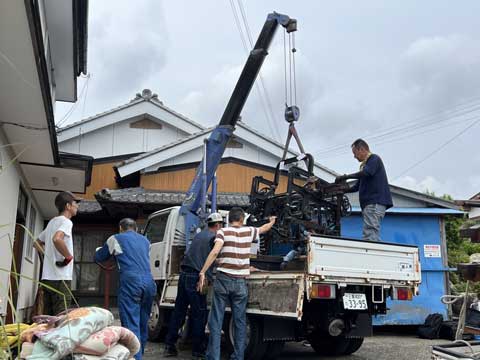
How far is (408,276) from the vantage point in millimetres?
6594

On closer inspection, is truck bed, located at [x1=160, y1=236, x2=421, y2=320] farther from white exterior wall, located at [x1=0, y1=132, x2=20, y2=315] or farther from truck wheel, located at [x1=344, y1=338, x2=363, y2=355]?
white exterior wall, located at [x1=0, y1=132, x2=20, y2=315]

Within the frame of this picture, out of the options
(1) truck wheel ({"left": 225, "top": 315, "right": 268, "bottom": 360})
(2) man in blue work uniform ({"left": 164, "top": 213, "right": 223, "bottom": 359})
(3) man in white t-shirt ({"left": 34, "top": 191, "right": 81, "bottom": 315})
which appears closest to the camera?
(3) man in white t-shirt ({"left": 34, "top": 191, "right": 81, "bottom": 315})

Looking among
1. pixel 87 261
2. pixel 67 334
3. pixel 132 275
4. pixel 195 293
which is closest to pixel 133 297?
pixel 132 275

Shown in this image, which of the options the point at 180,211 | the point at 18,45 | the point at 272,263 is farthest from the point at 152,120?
the point at 18,45

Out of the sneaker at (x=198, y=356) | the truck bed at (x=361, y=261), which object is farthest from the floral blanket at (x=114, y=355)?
the sneaker at (x=198, y=356)

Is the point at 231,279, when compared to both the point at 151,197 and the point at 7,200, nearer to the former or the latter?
the point at 7,200

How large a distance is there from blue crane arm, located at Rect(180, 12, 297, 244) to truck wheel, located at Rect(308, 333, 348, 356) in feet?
8.55

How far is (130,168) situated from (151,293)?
834cm

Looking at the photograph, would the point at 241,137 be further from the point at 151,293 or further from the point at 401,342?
the point at 151,293

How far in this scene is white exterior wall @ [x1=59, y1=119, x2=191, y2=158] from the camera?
17.0 metres

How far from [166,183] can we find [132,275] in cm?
882

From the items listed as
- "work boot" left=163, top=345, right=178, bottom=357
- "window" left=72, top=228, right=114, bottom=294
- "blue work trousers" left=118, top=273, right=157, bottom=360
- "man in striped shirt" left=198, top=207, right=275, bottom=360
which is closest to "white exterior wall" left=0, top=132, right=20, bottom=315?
"blue work trousers" left=118, top=273, right=157, bottom=360

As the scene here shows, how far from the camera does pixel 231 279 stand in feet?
19.2

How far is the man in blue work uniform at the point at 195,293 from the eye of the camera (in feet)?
22.1
